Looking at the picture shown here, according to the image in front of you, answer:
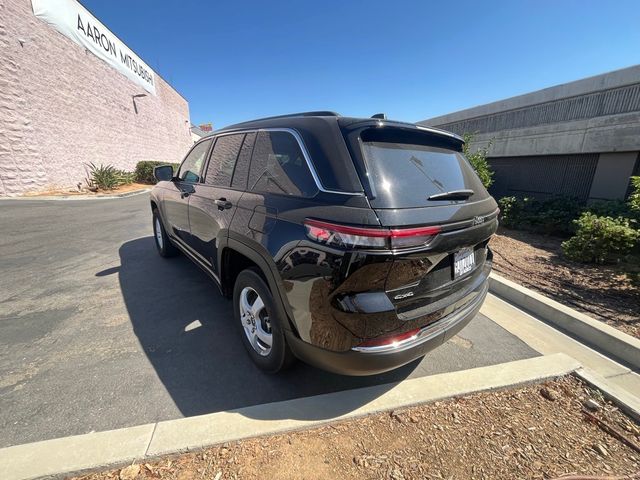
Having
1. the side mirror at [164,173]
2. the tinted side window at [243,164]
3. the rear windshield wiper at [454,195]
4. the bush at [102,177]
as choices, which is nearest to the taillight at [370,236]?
the rear windshield wiper at [454,195]

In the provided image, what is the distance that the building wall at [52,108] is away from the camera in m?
10.2

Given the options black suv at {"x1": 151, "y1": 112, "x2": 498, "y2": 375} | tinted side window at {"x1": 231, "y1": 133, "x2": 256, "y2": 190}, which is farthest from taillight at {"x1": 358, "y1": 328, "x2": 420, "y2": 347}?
tinted side window at {"x1": 231, "y1": 133, "x2": 256, "y2": 190}

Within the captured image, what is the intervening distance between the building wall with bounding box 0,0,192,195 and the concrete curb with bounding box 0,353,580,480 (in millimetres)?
13308

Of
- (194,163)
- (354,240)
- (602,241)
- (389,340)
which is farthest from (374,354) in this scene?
(602,241)

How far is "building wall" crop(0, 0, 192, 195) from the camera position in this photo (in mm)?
10242

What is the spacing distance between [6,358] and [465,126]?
42.5 feet

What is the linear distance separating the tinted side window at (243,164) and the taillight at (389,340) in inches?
61.5

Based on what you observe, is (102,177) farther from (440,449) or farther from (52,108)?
(440,449)

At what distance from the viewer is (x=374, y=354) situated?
5.52 ft

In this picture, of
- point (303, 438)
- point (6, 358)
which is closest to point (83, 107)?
point (6, 358)

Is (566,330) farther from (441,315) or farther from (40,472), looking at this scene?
(40,472)

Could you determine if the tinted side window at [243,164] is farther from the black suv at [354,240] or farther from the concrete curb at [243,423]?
the concrete curb at [243,423]

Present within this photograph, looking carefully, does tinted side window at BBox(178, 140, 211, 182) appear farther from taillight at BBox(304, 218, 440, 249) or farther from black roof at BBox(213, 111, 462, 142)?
taillight at BBox(304, 218, 440, 249)

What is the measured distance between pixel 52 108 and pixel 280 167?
1536 cm
